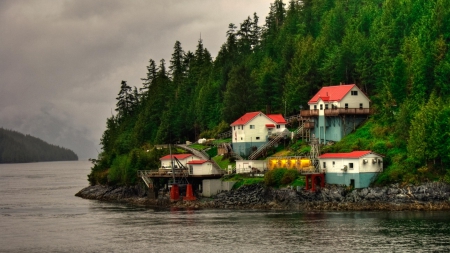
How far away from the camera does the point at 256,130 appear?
119 metres

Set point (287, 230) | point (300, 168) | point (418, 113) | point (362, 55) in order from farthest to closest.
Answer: point (362, 55)
point (300, 168)
point (418, 113)
point (287, 230)

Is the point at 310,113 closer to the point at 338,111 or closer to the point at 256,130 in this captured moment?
the point at 338,111

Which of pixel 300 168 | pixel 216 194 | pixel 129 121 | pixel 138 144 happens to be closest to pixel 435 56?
pixel 300 168

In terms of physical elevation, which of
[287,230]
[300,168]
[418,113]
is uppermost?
[418,113]

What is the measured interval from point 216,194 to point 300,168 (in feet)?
40.8

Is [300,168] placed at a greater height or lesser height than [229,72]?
lesser

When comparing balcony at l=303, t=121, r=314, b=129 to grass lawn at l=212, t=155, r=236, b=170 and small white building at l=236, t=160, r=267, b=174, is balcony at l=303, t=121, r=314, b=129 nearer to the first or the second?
small white building at l=236, t=160, r=267, b=174

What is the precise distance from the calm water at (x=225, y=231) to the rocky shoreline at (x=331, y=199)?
115 inches

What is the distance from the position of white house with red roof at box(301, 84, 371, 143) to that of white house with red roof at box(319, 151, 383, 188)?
47.7 feet

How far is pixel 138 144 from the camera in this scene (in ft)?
495

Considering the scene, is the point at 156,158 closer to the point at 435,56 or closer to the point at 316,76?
the point at 316,76

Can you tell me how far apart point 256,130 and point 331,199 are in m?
29.6

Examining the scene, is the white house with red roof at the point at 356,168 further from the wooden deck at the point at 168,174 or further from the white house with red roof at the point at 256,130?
the white house with red roof at the point at 256,130

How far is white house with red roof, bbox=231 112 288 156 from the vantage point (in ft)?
389
